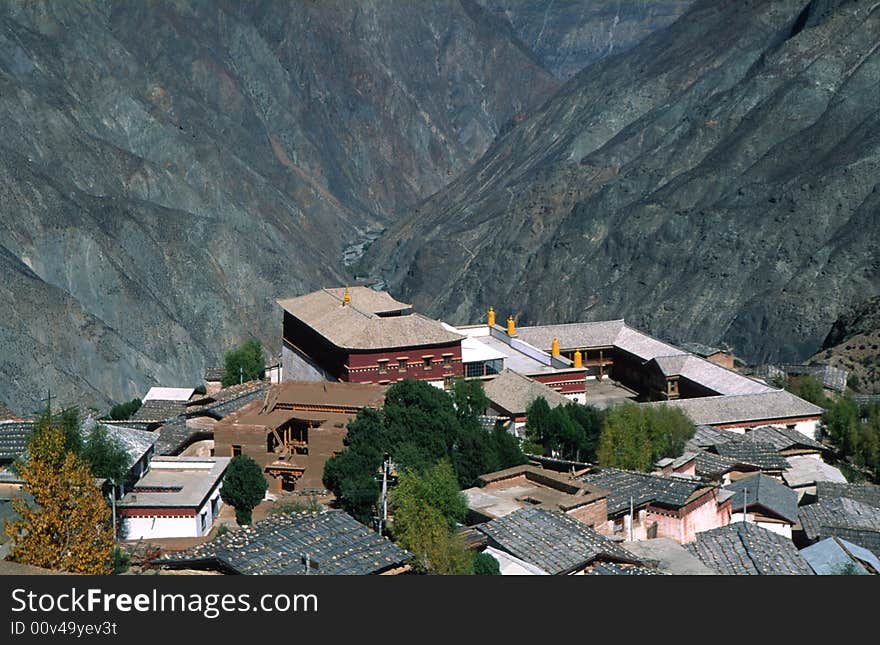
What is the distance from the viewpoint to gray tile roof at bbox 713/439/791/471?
4875 cm

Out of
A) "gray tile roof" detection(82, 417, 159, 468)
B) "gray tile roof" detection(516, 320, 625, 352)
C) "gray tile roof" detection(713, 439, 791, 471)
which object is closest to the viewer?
"gray tile roof" detection(82, 417, 159, 468)

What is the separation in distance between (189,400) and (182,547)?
24053mm

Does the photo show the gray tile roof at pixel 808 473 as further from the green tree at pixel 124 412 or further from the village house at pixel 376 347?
the green tree at pixel 124 412

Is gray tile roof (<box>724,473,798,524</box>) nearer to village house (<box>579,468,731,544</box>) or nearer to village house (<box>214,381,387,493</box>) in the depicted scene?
village house (<box>579,468,731,544</box>)

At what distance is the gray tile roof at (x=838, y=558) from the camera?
3616 centimetres

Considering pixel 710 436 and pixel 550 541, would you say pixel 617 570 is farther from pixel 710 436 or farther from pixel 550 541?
pixel 710 436

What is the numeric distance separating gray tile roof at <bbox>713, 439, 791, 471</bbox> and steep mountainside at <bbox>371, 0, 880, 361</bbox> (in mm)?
33958

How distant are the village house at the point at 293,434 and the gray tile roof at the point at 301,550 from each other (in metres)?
11.8

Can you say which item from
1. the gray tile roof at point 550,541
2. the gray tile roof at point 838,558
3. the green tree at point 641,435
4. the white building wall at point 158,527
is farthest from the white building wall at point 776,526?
the white building wall at point 158,527

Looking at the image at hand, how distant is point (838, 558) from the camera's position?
3734 centimetres

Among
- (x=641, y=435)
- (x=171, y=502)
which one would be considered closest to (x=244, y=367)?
(x=641, y=435)

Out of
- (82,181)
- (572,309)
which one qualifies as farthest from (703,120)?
(82,181)

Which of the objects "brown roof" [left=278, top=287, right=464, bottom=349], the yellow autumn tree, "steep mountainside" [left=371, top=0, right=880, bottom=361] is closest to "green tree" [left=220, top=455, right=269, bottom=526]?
the yellow autumn tree

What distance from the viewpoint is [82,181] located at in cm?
11400
